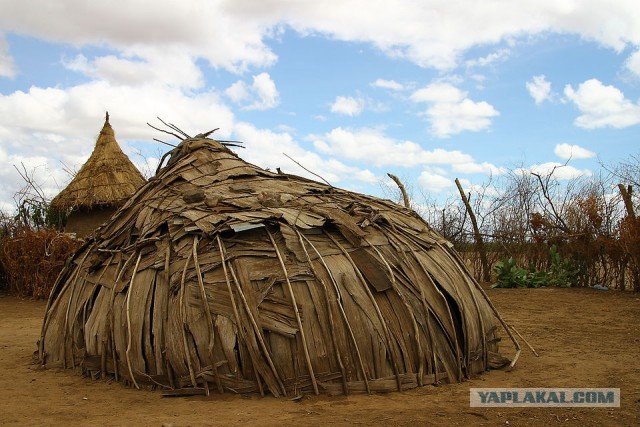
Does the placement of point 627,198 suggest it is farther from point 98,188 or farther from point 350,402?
point 98,188

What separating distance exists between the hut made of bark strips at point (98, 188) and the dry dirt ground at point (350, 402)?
8.07 metres

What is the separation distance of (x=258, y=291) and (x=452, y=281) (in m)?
1.91

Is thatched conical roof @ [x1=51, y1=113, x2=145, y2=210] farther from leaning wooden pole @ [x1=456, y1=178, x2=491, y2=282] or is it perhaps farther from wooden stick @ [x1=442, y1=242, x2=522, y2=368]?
Result: wooden stick @ [x1=442, y1=242, x2=522, y2=368]

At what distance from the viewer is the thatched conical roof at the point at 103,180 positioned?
15.5 m

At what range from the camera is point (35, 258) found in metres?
14.0

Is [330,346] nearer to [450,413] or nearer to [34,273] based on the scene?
[450,413]

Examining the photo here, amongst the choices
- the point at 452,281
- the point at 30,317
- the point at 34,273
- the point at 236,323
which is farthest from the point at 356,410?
the point at 34,273

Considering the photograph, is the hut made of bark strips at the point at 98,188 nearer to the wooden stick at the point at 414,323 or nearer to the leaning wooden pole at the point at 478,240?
the leaning wooden pole at the point at 478,240

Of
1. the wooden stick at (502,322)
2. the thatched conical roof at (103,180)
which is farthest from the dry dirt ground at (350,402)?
the thatched conical roof at (103,180)

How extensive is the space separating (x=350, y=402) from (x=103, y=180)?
489 inches

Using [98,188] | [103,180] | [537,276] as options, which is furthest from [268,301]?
[103,180]

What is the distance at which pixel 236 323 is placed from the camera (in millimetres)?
5008

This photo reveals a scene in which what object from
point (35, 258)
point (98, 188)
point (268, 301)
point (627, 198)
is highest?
point (98, 188)

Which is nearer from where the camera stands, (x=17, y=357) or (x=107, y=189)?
(x=17, y=357)
